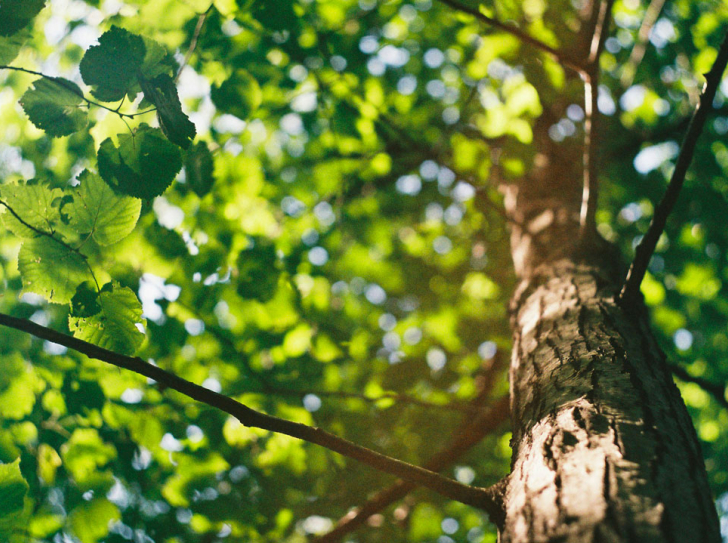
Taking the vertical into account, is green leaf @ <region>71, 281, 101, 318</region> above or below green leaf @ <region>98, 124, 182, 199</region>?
below

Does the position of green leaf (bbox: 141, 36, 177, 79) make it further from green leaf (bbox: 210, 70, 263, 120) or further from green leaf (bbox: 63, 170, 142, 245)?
green leaf (bbox: 210, 70, 263, 120)

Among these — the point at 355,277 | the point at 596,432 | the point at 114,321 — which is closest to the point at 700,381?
the point at 596,432

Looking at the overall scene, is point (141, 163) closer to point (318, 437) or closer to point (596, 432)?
point (318, 437)

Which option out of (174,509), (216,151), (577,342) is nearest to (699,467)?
(577,342)

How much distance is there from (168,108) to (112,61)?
0.58 feet

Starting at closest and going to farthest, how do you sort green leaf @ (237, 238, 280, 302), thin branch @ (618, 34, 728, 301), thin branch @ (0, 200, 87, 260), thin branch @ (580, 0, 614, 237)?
thin branch @ (0, 200, 87, 260) < thin branch @ (618, 34, 728, 301) < thin branch @ (580, 0, 614, 237) < green leaf @ (237, 238, 280, 302)

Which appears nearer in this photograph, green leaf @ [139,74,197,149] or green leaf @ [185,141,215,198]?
green leaf @ [139,74,197,149]

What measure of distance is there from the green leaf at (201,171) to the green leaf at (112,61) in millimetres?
771

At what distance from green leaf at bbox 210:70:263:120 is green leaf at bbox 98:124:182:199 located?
89 cm

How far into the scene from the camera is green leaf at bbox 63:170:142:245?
3.67 ft

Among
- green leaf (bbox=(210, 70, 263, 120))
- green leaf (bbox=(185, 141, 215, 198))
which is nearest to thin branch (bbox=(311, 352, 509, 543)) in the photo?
green leaf (bbox=(185, 141, 215, 198))

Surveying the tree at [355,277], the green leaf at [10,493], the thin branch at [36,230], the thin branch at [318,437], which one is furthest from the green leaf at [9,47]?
the green leaf at [10,493]

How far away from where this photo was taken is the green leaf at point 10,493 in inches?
47.6

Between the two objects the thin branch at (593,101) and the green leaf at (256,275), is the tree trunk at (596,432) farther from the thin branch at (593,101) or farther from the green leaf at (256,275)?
the green leaf at (256,275)
